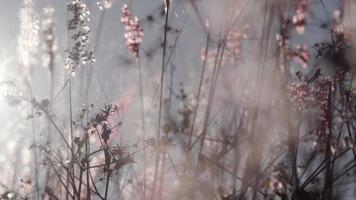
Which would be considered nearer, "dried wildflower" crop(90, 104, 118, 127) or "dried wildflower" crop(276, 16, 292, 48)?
"dried wildflower" crop(90, 104, 118, 127)

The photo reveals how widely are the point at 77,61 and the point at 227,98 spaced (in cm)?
126

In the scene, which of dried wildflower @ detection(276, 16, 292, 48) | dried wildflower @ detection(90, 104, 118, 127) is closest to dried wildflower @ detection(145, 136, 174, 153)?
dried wildflower @ detection(90, 104, 118, 127)

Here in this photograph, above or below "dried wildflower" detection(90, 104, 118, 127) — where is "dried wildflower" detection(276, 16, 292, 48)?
above

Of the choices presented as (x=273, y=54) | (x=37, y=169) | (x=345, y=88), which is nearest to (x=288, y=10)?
(x=273, y=54)

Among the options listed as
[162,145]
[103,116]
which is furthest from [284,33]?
[103,116]

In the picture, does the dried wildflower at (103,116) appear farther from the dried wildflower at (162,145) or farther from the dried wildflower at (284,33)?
the dried wildflower at (284,33)

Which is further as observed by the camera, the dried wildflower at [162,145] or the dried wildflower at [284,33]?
the dried wildflower at [162,145]

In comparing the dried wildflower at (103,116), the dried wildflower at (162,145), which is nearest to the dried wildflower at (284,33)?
the dried wildflower at (162,145)

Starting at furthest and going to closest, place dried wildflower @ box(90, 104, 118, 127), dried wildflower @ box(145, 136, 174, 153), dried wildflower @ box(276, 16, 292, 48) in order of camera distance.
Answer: dried wildflower @ box(145, 136, 174, 153) < dried wildflower @ box(276, 16, 292, 48) < dried wildflower @ box(90, 104, 118, 127)

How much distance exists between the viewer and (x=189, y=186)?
11.3 ft

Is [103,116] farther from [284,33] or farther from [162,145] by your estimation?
[284,33]

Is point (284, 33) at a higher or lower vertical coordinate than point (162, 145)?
higher

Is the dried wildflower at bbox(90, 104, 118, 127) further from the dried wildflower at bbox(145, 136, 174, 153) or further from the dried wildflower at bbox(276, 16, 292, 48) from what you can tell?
the dried wildflower at bbox(276, 16, 292, 48)

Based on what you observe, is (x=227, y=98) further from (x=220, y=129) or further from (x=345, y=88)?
(x=345, y=88)
